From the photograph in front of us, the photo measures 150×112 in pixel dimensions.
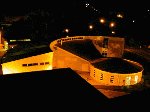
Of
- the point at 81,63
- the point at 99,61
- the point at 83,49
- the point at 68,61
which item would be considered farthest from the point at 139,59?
the point at 68,61

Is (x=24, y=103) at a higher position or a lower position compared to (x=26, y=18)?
lower

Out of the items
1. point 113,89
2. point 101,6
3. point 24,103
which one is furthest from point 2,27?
point 24,103

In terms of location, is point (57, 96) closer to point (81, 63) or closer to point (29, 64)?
point (29, 64)

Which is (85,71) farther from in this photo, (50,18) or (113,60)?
(50,18)

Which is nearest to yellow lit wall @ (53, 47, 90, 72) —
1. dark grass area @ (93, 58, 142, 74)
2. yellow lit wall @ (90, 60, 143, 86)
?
dark grass area @ (93, 58, 142, 74)

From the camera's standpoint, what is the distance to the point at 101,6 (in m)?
62.4

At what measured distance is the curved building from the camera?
30094 millimetres

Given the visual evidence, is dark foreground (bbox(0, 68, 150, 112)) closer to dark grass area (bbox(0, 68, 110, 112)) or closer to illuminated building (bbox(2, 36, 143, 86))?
dark grass area (bbox(0, 68, 110, 112))

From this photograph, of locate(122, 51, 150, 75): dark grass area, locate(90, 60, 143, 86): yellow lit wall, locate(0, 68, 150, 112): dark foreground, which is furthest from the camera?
locate(122, 51, 150, 75): dark grass area

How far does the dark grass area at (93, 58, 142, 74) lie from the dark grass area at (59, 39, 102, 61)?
302 cm

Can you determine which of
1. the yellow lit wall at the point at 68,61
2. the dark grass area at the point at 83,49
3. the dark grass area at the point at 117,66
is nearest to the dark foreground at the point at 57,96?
the dark grass area at the point at 117,66

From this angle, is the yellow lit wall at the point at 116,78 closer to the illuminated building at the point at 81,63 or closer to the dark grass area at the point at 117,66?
the illuminated building at the point at 81,63

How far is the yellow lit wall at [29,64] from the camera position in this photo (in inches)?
1167

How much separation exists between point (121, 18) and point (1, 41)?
31.6m
